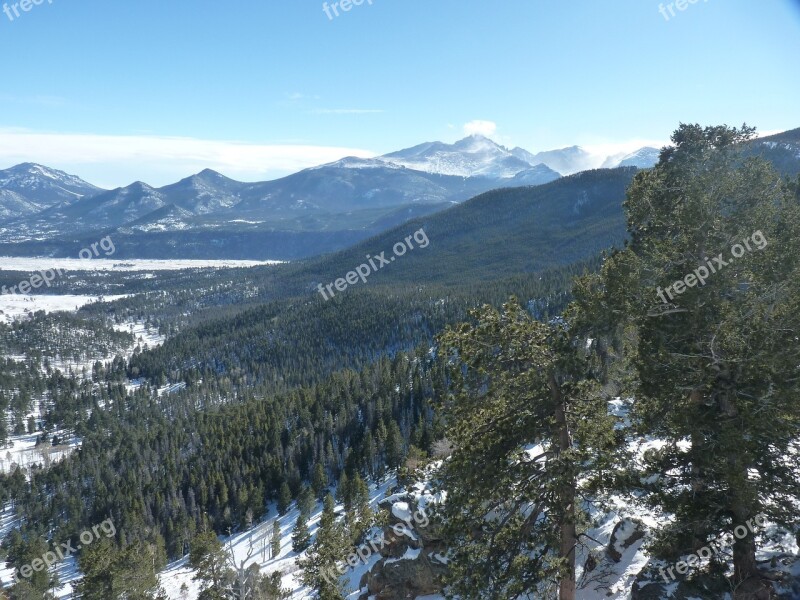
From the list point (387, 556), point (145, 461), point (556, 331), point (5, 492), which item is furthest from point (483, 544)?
point (5, 492)

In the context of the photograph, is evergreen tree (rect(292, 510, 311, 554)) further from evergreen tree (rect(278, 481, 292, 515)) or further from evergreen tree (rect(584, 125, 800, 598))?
evergreen tree (rect(584, 125, 800, 598))

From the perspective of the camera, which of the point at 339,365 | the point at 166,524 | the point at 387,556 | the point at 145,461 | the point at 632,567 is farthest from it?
the point at 339,365

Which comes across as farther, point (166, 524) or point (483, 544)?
point (166, 524)

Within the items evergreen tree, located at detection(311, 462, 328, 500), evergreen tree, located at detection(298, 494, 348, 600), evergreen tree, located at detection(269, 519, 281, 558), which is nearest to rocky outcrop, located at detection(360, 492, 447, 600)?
evergreen tree, located at detection(298, 494, 348, 600)

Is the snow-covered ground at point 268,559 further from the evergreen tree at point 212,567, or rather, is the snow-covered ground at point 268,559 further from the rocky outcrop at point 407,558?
the rocky outcrop at point 407,558

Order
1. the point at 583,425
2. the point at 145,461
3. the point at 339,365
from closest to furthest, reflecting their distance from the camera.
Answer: the point at 583,425, the point at 145,461, the point at 339,365

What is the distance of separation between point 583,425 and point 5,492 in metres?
152

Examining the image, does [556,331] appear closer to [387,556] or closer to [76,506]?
[387,556]

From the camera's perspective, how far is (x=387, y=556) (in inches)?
1186

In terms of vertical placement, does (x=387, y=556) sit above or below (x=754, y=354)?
below

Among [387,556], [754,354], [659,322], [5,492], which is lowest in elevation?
→ [5,492]
